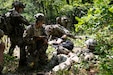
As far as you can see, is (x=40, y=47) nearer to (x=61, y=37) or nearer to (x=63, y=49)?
(x=63, y=49)

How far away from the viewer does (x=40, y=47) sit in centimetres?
781

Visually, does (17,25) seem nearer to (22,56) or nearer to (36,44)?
(36,44)

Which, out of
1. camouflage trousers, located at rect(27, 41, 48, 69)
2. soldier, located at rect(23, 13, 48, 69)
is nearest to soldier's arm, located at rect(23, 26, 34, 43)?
soldier, located at rect(23, 13, 48, 69)

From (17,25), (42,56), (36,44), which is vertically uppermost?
(17,25)

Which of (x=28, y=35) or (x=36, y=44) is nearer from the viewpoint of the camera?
(x=28, y=35)

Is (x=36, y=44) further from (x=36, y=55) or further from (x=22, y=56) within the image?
(x=22, y=56)

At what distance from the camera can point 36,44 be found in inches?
307

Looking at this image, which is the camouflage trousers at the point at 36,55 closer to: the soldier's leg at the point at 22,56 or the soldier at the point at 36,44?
the soldier at the point at 36,44

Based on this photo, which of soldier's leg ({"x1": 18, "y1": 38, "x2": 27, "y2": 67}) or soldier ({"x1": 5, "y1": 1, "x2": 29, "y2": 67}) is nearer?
soldier ({"x1": 5, "y1": 1, "x2": 29, "y2": 67})

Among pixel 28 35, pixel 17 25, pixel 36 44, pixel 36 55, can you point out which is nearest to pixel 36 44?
pixel 36 44

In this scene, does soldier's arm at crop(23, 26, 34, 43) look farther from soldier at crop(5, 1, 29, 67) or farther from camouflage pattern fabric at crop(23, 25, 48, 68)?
soldier at crop(5, 1, 29, 67)

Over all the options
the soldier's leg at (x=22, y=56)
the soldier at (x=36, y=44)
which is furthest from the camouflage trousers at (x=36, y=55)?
the soldier's leg at (x=22, y=56)

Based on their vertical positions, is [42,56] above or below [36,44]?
below

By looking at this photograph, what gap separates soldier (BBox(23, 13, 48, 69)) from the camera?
24.7 feet
